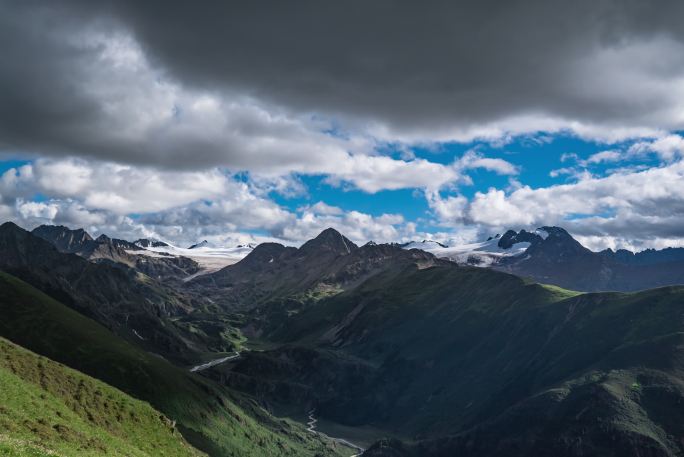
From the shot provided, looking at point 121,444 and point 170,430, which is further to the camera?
point 170,430

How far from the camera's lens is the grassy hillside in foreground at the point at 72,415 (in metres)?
Answer: 77.4

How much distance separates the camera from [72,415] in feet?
319

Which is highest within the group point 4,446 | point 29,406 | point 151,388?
point 4,446

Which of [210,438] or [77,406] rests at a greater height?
[77,406]

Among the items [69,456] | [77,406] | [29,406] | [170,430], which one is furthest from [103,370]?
[69,456]

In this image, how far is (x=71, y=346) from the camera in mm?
197625

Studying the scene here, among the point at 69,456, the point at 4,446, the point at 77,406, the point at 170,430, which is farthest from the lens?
the point at 170,430

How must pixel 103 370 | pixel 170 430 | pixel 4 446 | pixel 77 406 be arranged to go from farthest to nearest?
pixel 103 370
pixel 170 430
pixel 77 406
pixel 4 446

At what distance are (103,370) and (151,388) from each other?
1601 cm

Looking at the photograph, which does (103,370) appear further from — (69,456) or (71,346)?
(69,456)

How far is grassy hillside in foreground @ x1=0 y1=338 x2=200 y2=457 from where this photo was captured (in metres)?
77.4

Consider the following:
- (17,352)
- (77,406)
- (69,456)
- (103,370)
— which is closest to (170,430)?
(77,406)

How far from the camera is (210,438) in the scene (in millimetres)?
198375

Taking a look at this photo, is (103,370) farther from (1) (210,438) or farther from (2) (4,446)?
(2) (4,446)
